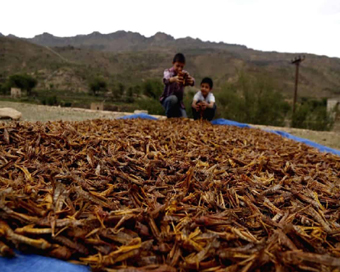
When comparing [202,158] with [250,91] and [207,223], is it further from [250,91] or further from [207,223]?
[250,91]

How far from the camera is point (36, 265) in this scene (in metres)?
0.79

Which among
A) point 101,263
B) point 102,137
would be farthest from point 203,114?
point 101,263

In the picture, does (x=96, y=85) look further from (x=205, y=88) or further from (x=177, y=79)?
(x=177, y=79)

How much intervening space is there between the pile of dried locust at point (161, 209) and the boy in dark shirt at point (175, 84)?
3.07m

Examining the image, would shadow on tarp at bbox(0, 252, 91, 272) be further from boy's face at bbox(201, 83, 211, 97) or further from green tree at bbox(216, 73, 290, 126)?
green tree at bbox(216, 73, 290, 126)

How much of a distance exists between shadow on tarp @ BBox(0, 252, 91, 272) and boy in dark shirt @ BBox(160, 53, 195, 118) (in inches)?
160

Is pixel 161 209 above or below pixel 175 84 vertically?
below

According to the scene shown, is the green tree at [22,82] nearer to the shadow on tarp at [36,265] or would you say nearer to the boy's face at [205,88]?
the boy's face at [205,88]

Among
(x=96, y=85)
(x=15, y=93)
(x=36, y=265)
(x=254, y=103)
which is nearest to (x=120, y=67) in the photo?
(x=96, y=85)

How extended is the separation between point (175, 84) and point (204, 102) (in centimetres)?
69

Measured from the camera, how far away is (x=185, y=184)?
1359 mm

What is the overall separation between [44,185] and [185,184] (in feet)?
2.29

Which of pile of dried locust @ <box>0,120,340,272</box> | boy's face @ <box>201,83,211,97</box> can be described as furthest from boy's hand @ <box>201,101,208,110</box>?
pile of dried locust @ <box>0,120,340,272</box>

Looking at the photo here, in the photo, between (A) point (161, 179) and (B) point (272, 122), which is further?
(B) point (272, 122)
